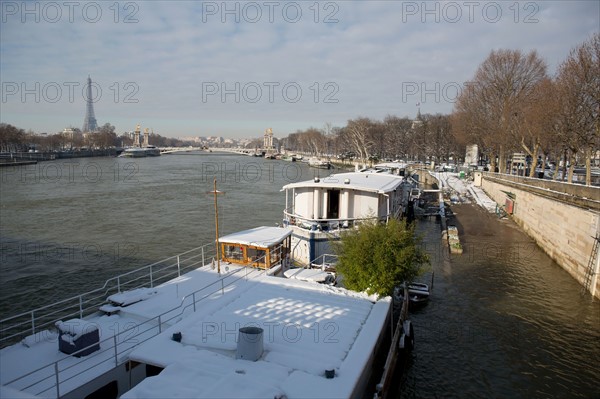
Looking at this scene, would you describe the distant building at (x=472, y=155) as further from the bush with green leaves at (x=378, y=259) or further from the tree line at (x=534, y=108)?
the bush with green leaves at (x=378, y=259)

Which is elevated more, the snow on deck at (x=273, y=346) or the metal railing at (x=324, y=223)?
the metal railing at (x=324, y=223)

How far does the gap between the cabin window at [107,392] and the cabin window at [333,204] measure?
14618 millimetres

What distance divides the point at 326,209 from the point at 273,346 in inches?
525

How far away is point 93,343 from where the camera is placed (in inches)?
368

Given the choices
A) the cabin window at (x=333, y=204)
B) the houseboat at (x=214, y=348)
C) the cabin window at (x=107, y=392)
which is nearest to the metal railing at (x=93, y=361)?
the houseboat at (x=214, y=348)

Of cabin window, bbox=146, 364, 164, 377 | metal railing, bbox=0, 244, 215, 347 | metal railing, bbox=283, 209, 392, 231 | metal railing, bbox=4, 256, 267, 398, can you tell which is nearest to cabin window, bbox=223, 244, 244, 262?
metal railing, bbox=0, 244, 215, 347

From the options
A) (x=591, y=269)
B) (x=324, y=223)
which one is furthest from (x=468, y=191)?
(x=324, y=223)

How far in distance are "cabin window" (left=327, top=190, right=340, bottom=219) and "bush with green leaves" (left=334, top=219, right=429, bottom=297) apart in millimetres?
8716

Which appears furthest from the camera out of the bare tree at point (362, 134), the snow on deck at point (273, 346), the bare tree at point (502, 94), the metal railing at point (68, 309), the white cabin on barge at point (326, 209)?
the bare tree at point (362, 134)

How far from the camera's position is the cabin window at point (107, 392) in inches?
329

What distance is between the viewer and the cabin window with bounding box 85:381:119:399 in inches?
329

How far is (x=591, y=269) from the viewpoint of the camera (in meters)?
17.9

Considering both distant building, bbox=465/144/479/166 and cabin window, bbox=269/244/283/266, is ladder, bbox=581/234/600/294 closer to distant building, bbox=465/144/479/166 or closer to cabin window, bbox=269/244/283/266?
cabin window, bbox=269/244/283/266

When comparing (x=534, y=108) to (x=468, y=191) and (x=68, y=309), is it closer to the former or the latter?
(x=468, y=191)
